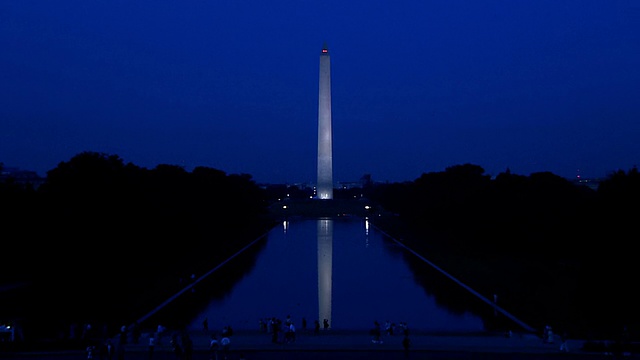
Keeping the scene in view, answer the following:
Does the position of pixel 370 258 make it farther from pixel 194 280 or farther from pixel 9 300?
pixel 9 300

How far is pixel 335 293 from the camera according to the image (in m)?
20.8

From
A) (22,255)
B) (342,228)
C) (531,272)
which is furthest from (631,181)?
(342,228)

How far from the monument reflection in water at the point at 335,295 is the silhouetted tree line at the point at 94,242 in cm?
225

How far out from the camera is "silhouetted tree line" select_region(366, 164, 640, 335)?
687 inches

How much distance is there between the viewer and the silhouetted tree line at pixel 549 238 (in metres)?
17.5

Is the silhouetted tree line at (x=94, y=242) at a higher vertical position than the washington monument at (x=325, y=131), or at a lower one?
lower

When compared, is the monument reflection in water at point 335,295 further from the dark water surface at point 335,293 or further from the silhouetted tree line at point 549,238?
the silhouetted tree line at point 549,238

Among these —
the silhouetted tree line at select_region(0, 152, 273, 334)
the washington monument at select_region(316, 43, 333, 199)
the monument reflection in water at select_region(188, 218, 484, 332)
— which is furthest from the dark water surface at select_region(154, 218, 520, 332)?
the washington monument at select_region(316, 43, 333, 199)

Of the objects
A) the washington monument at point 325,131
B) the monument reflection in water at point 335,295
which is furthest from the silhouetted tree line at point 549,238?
the washington monument at point 325,131

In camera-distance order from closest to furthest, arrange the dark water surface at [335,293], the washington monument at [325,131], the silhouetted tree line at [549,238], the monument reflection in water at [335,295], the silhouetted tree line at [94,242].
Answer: the monument reflection in water at [335,295]
the dark water surface at [335,293]
the silhouetted tree line at [549,238]
the silhouetted tree line at [94,242]
the washington monument at [325,131]

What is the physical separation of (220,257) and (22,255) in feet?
28.9

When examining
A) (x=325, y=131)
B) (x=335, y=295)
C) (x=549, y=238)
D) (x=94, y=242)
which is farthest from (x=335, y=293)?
(x=325, y=131)

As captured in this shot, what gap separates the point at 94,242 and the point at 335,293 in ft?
29.0

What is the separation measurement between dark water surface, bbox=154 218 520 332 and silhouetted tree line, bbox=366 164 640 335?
1755 millimetres
